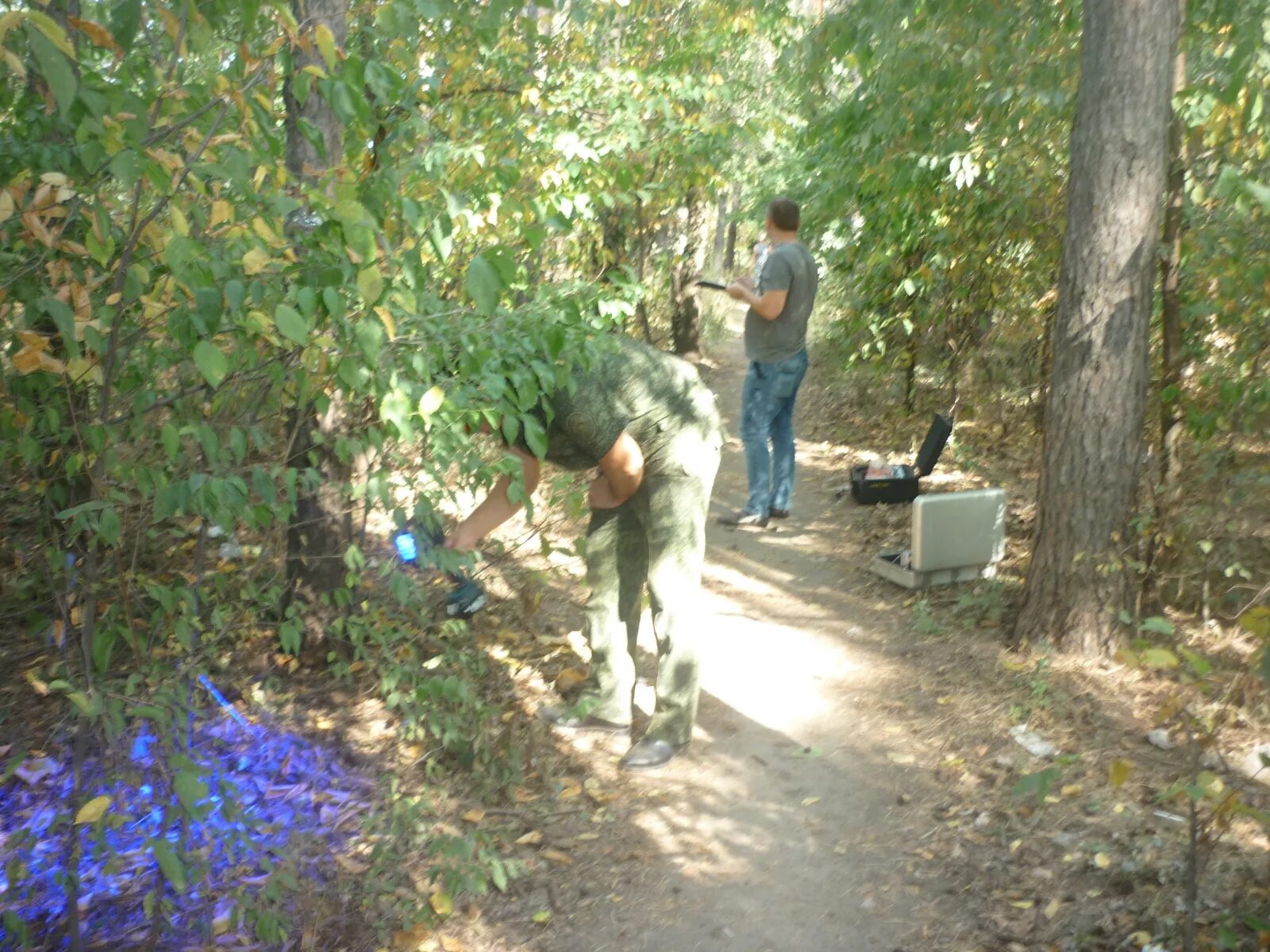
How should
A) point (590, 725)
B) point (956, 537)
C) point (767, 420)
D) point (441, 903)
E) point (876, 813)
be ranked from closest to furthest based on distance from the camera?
point (441, 903) → point (876, 813) → point (590, 725) → point (956, 537) → point (767, 420)

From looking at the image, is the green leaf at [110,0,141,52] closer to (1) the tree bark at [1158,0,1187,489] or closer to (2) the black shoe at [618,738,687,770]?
(2) the black shoe at [618,738,687,770]

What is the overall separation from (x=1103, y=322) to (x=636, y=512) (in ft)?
7.81

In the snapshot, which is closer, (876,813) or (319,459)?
(876,813)

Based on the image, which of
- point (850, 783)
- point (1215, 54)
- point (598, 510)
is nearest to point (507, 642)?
point (598, 510)

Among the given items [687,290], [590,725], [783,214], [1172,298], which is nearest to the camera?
[590,725]

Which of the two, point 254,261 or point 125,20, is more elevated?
point 125,20

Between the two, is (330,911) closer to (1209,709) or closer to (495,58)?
(1209,709)

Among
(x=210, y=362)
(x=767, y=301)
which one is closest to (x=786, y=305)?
(x=767, y=301)

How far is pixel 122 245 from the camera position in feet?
9.16

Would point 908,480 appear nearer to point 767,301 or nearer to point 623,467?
point 767,301

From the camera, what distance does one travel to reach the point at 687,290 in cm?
1419

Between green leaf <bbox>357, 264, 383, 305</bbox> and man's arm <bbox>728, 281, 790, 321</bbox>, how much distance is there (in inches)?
194

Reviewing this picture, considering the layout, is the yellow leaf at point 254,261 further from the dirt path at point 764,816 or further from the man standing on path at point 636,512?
the dirt path at point 764,816

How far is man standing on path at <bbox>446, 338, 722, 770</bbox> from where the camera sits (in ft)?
13.5
